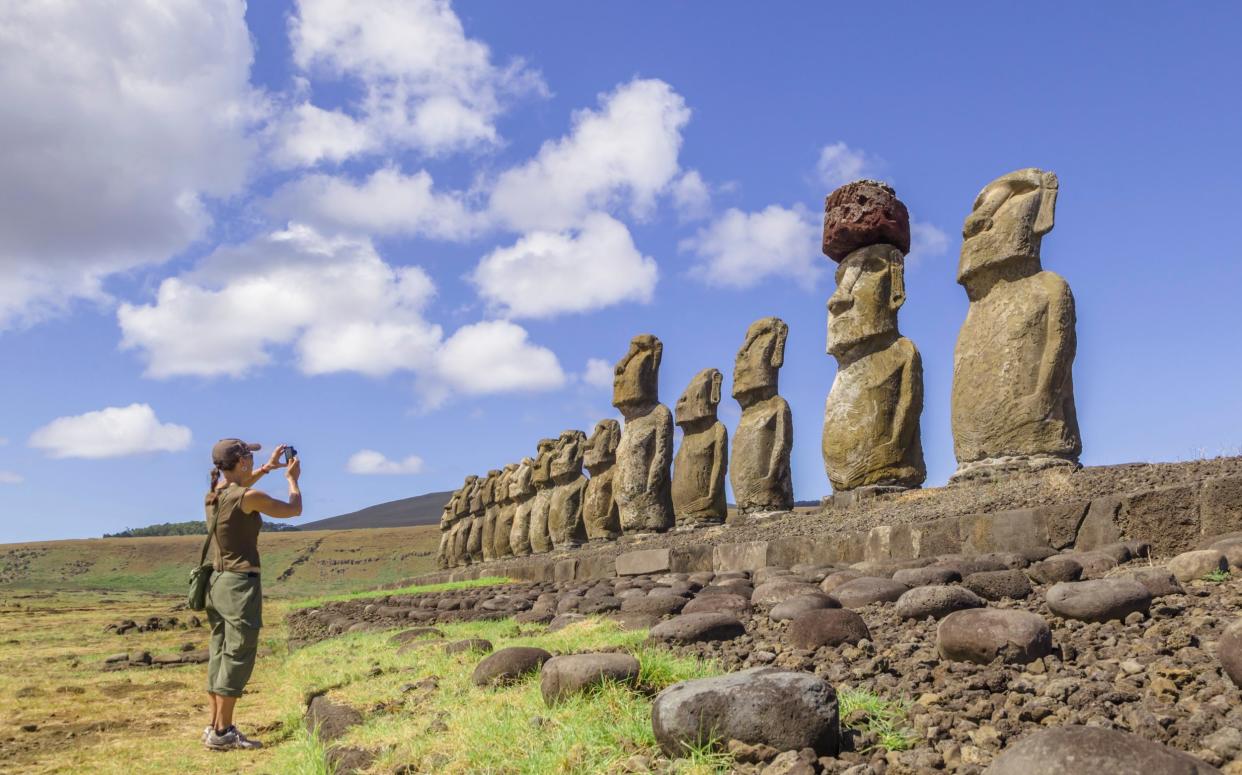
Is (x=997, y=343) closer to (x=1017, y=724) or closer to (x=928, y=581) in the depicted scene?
(x=928, y=581)

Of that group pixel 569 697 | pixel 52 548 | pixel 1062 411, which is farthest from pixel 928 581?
pixel 52 548

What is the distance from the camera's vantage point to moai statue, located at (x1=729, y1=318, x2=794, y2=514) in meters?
13.0

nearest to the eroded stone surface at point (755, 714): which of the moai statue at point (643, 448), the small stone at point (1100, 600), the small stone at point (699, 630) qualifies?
the small stone at point (1100, 600)

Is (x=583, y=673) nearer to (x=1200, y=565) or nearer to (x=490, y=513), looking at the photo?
(x=1200, y=565)

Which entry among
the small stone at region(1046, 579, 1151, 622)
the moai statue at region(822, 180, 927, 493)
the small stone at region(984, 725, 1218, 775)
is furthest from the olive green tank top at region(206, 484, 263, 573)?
the moai statue at region(822, 180, 927, 493)

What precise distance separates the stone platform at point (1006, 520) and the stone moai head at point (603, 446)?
6.97 meters

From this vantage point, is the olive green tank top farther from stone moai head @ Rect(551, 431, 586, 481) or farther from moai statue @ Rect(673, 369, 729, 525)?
stone moai head @ Rect(551, 431, 586, 481)

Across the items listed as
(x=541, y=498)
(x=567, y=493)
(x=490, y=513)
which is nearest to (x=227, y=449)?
(x=567, y=493)

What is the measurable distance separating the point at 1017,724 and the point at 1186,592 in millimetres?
1901

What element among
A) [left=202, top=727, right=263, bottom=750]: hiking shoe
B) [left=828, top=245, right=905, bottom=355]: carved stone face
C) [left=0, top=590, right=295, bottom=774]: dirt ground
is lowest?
[left=0, top=590, right=295, bottom=774]: dirt ground

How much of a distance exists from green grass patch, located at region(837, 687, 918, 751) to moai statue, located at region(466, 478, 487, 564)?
26.4 metres

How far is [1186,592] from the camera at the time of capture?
4.32 meters

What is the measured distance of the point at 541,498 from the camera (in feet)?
74.1

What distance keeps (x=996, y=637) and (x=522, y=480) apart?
855 inches
